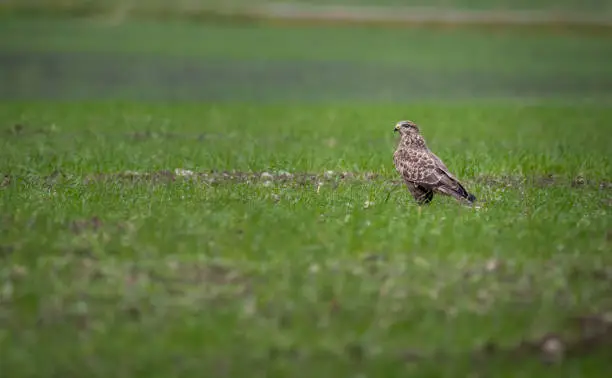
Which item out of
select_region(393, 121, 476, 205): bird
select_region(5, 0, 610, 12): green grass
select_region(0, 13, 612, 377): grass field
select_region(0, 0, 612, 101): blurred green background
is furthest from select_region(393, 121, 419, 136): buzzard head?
select_region(5, 0, 610, 12): green grass

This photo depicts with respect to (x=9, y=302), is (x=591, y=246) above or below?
above

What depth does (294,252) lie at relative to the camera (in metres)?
12.7

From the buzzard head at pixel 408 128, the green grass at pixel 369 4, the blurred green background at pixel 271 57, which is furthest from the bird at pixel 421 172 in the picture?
the green grass at pixel 369 4

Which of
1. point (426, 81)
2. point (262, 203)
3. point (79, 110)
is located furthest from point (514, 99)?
point (262, 203)

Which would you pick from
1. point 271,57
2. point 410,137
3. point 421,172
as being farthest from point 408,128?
point 271,57

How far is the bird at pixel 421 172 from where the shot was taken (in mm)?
15477

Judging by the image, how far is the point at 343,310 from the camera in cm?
1091

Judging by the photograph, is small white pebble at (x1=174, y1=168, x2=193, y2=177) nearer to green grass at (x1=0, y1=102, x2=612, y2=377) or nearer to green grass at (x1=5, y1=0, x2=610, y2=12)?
green grass at (x1=0, y1=102, x2=612, y2=377)

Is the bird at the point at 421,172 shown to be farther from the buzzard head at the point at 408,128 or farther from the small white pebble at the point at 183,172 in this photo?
the small white pebble at the point at 183,172

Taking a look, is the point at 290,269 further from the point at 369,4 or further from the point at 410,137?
the point at 369,4

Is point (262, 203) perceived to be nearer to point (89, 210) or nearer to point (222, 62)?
point (89, 210)

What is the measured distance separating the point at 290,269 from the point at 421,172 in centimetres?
413

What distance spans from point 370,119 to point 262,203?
16.1 m

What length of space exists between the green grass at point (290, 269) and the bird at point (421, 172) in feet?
1.00
